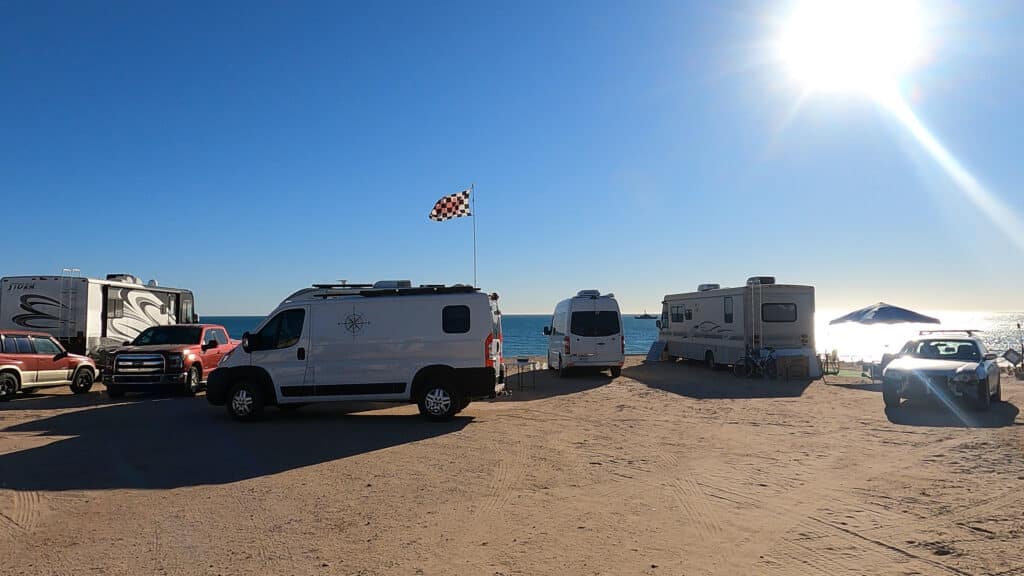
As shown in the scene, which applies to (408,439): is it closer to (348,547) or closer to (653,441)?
(653,441)

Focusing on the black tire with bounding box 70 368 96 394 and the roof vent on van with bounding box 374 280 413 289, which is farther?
the black tire with bounding box 70 368 96 394

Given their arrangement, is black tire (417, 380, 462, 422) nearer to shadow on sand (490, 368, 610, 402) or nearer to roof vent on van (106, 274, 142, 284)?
shadow on sand (490, 368, 610, 402)

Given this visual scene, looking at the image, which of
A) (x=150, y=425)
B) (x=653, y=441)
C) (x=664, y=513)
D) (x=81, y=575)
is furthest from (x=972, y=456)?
(x=150, y=425)

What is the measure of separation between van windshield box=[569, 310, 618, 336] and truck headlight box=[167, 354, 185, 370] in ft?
33.7

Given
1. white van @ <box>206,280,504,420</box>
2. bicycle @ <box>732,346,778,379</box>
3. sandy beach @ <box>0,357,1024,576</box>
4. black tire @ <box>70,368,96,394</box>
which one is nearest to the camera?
sandy beach @ <box>0,357,1024,576</box>

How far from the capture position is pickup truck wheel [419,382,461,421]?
11547 millimetres

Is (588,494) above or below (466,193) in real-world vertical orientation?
below

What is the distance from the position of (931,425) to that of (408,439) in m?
8.58

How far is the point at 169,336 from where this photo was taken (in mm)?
17000

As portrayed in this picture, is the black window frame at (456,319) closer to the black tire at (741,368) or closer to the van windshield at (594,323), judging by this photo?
the van windshield at (594,323)

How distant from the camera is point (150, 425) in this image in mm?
11391

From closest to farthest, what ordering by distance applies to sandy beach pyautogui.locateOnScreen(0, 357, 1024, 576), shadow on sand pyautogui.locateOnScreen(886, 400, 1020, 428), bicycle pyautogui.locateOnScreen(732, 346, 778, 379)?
1. sandy beach pyautogui.locateOnScreen(0, 357, 1024, 576)
2. shadow on sand pyautogui.locateOnScreen(886, 400, 1020, 428)
3. bicycle pyautogui.locateOnScreen(732, 346, 778, 379)

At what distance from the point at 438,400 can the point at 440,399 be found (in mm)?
38

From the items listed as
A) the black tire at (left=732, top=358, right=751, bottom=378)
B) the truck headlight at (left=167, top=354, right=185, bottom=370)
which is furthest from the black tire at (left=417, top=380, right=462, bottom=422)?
the black tire at (left=732, top=358, right=751, bottom=378)
